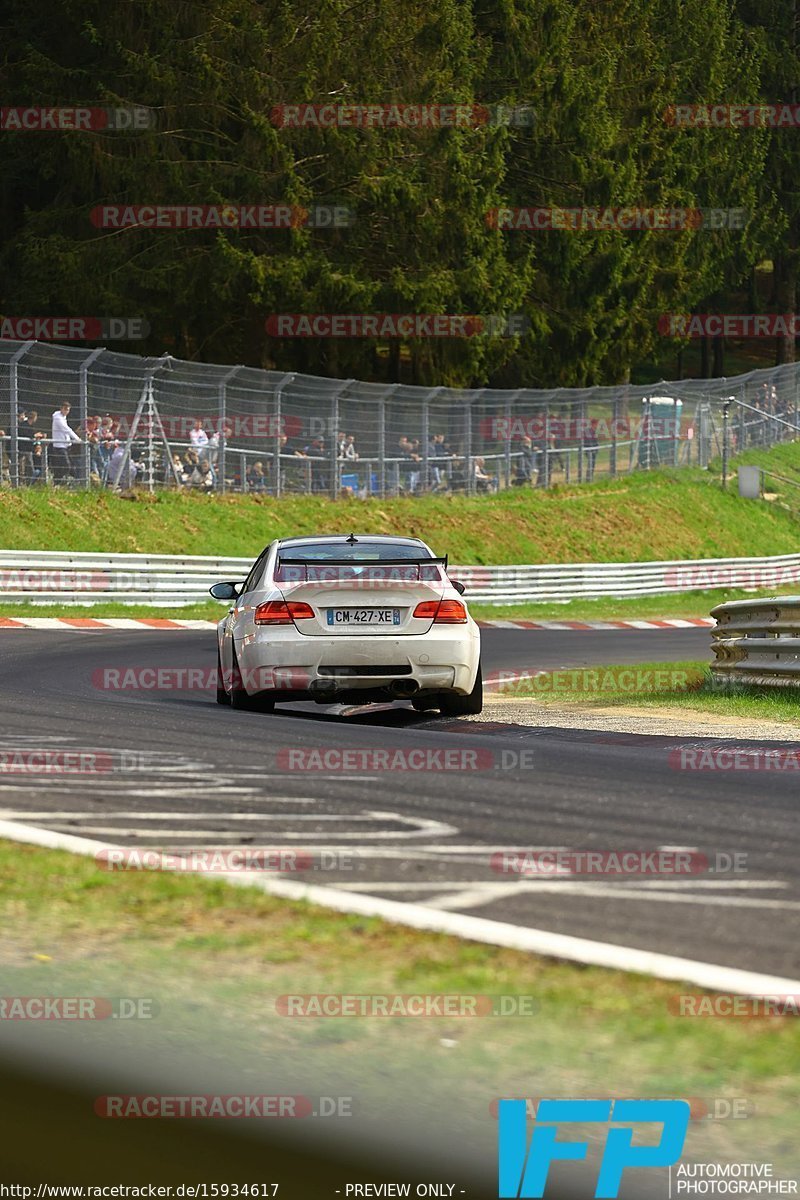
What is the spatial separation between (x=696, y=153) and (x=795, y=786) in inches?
2196

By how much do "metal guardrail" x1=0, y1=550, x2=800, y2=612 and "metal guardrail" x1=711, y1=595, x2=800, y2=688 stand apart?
1256 centimetres

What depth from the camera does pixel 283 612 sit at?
1210 centimetres

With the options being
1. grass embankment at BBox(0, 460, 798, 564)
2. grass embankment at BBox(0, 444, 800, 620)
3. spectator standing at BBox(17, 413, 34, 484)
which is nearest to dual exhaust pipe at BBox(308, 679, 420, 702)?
grass embankment at BBox(0, 444, 800, 620)

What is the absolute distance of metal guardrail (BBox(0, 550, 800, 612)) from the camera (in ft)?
84.9

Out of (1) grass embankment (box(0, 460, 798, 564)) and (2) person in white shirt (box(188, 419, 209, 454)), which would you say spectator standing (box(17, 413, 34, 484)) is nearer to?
(1) grass embankment (box(0, 460, 798, 564))

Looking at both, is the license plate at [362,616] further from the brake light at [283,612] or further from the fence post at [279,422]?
the fence post at [279,422]

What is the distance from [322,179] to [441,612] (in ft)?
104

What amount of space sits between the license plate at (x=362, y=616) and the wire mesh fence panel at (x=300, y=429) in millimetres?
17301

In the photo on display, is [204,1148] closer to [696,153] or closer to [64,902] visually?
[64,902]

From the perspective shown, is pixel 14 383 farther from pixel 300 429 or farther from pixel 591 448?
pixel 591 448

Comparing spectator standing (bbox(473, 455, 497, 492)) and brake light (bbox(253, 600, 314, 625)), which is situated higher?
brake light (bbox(253, 600, 314, 625))

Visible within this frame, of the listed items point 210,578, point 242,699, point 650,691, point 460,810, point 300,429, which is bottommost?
point 210,578

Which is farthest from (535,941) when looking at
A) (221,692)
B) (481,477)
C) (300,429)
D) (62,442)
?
(481,477)

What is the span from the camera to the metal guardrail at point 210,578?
25.9m
